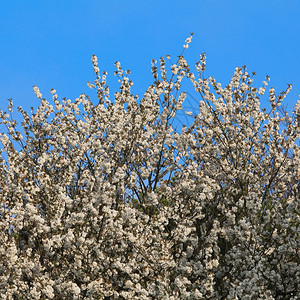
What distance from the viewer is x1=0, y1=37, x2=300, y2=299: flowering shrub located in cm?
729

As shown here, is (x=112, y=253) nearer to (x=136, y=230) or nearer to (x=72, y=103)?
(x=136, y=230)

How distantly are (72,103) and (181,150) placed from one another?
10.3ft

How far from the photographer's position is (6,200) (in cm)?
917

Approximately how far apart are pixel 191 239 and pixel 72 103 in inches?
177

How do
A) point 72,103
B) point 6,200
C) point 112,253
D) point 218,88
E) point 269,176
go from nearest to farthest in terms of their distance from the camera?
point 112,253
point 269,176
point 6,200
point 218,88
point 72,103

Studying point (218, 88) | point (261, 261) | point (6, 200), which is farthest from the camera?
point (218, 88)

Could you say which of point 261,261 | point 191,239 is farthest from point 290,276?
Answer: point 191,239

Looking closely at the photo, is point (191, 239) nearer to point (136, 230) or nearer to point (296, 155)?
point (136, 230)

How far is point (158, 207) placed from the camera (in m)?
8.69

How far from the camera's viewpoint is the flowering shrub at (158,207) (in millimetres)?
7285

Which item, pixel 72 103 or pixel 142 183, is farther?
pixel 72 103

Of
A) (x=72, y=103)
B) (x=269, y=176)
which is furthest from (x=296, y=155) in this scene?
(x=72, y=103)

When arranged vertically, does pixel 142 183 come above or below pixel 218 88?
below

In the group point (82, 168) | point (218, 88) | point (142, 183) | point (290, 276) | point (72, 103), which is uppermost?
point (72, 103)
